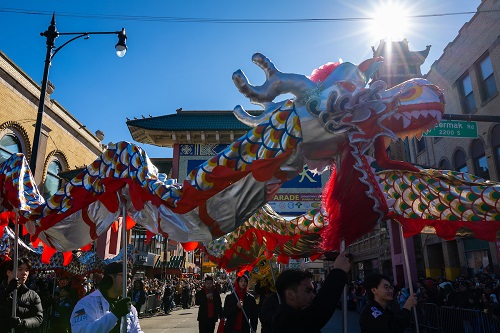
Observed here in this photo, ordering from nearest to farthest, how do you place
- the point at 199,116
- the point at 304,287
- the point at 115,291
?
the point at 304,287, the point at 115,291, the point at 199,116

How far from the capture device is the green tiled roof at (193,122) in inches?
542

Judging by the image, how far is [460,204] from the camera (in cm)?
274

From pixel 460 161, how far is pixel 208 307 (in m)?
12.6

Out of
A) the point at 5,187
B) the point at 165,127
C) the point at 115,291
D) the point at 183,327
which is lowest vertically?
the point at 183,327

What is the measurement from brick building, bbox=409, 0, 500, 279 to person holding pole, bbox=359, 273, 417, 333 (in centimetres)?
1007

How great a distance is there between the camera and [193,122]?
46.5 feet

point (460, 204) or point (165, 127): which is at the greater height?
point (165, 127)

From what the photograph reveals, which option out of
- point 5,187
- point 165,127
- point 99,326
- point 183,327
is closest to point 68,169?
point 165,127

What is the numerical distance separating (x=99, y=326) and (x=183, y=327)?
12523 millimetres

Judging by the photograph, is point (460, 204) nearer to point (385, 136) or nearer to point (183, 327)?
point (385, 136)

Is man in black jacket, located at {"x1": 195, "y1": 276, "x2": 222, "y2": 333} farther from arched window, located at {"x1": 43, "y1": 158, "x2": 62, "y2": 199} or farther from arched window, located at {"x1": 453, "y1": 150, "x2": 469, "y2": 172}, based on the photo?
arched window, located at {"x1": 43, "y1": 158, "x2": 62, "y2": 199}

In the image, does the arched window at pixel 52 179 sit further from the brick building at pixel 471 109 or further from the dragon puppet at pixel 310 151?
the dragon puppet at pixel 310 151

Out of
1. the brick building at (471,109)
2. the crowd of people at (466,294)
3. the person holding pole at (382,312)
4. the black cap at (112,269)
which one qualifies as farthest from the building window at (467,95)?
the black cap at (112,269)

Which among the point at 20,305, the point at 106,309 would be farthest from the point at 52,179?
the point at 106,309
